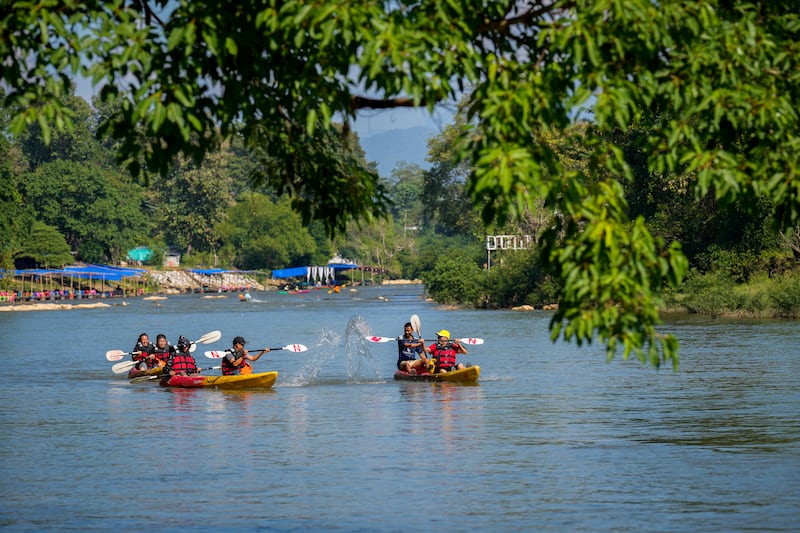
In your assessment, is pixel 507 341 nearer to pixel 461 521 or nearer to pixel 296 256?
pixel 461 521

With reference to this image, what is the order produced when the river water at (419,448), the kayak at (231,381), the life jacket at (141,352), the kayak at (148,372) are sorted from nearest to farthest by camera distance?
the river water at (419,448), the kayak at (231,381), the kayak at (148,372), the life jacket at (141,352)

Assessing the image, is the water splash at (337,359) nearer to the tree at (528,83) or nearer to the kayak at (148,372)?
the kayak at (148,372)

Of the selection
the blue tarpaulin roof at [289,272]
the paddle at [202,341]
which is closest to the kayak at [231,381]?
the paddle at [202,341]

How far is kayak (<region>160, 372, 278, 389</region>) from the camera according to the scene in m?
30.8

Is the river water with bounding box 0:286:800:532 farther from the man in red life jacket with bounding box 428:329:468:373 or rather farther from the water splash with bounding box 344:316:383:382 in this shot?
the man in red life jacket with bounding box 428:329:468:373

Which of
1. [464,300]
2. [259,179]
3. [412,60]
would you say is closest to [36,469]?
[259,179]

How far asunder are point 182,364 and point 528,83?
25.4 meters

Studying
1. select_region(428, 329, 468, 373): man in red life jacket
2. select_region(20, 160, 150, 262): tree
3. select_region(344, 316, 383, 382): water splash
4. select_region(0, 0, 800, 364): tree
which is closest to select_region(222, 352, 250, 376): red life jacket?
select_region(344, 316, 383, 382): water splash

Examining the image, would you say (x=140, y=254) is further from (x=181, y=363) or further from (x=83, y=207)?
(x=181, y=363)

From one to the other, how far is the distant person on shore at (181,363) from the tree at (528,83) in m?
23.8

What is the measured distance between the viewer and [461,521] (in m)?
16.1

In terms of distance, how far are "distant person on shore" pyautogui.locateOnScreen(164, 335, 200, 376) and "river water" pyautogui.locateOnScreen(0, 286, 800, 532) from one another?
73 cm

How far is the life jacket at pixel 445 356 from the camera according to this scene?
102ft

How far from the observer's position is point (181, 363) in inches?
1292
